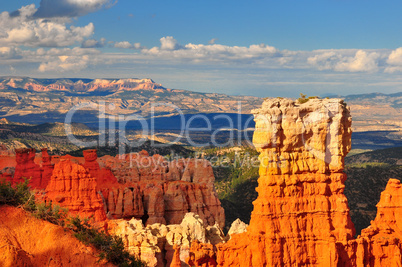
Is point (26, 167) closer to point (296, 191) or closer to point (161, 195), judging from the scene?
point (161, 195)

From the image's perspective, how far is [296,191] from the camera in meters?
34.4

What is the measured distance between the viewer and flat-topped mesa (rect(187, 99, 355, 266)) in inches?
1321

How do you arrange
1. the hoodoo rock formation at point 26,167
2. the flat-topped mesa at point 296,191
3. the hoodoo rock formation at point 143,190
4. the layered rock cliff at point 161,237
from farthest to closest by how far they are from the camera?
the hoodoo rock formation at point 26,167
the hoodoo rock formation at point 143,190
the layered rock cliff at point 161,237
the flat-topped mesa at point 296,191

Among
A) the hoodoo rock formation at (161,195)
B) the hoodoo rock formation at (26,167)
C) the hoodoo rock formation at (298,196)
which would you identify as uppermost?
the hoodoo rock formation at (298,196)

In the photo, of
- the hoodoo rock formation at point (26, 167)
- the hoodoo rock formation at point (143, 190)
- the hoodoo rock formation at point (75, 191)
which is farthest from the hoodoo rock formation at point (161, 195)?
the hoodoo rock formation at point (75, 191)

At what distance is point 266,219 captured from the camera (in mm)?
33562

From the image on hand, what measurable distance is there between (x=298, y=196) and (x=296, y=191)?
316mm

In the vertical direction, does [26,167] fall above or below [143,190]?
above

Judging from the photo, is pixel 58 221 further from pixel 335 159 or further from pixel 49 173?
pixel 49 173

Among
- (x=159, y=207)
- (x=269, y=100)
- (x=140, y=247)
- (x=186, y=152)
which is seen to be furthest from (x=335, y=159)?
(x=186, y=152)

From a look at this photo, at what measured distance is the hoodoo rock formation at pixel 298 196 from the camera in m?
33.6

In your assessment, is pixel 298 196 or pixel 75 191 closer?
pixel 298 196

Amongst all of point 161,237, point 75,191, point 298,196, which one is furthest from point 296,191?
point 75,191

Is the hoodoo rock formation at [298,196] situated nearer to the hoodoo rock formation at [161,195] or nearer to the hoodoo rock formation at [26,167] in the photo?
the hoodoo rock formation at [161,195]
